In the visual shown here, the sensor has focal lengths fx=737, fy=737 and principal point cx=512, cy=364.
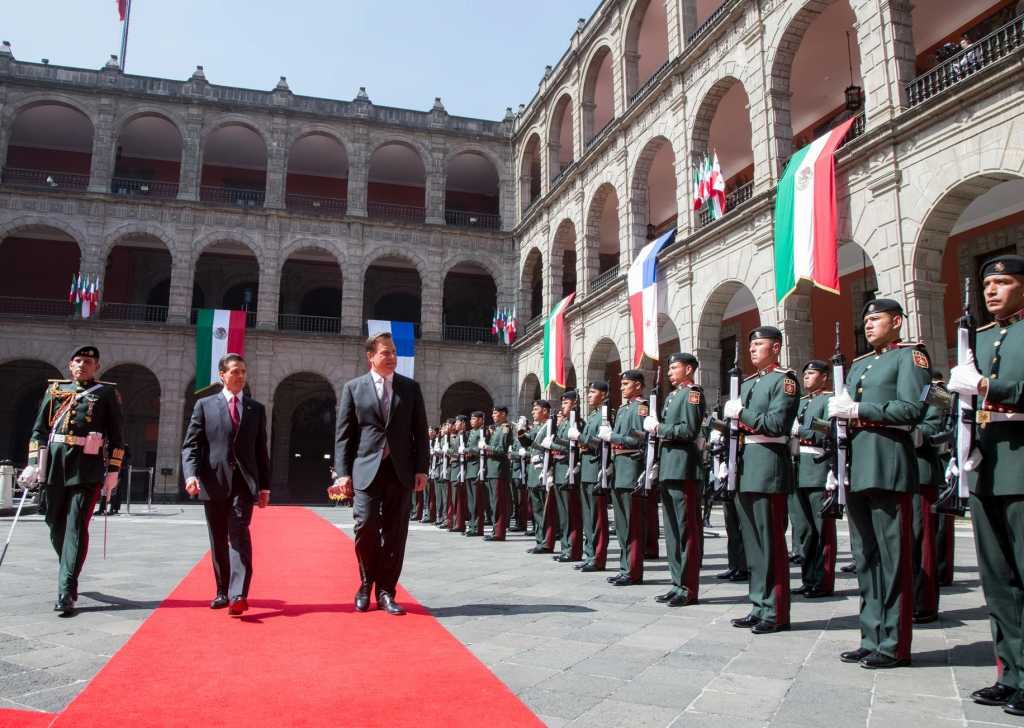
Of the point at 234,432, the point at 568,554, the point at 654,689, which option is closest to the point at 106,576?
the point at 234,432

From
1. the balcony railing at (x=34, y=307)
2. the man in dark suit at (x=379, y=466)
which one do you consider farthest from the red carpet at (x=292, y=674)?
the balcony railing at (x=34, y=307)

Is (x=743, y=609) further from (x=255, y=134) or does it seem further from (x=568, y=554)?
(x=255, y=134)

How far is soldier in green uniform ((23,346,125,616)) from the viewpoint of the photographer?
193 inches

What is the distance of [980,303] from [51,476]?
48.7 ft

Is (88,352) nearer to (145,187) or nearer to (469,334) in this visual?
(145,187)

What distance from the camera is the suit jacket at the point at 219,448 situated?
16.2 ft

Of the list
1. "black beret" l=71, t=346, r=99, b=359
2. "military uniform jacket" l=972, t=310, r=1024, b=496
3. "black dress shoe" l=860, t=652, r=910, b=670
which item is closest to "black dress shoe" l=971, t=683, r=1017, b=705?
"black dress shoe" l=860, t=652, r=910, b=670

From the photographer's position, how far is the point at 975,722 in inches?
112

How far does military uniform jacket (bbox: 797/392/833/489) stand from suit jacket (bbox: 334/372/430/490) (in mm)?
3265

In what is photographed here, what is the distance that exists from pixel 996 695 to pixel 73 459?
17.8ft

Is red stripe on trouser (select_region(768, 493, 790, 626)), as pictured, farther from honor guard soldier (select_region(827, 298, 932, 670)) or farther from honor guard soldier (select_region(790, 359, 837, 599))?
honor guard soldier (select_region(790, 359, 837, 599))

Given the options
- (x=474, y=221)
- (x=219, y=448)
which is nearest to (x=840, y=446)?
(x=219, y=448)

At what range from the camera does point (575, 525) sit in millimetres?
7914

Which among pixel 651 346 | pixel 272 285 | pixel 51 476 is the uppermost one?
pixel 272 285
